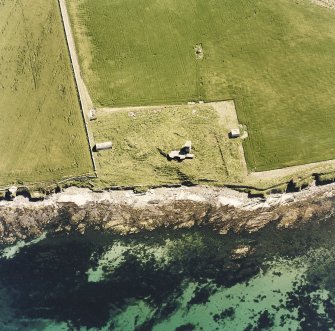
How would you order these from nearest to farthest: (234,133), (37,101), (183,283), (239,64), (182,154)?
(234,133) → (182,154) → (239,64) → (183,283) → (37,101)

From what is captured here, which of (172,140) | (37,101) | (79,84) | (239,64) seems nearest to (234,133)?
(172,140)

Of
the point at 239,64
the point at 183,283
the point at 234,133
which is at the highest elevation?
the point at 239,64

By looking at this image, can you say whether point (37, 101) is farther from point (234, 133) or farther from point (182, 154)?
point (234, 133)

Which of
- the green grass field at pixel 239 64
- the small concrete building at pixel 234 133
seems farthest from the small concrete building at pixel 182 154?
the green grass field at pixel 239 64

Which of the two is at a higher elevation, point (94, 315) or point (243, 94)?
point (243, 94)

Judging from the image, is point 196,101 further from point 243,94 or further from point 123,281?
point 123,281

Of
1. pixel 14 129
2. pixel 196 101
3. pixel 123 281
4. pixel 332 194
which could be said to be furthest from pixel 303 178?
pixel 14 129
